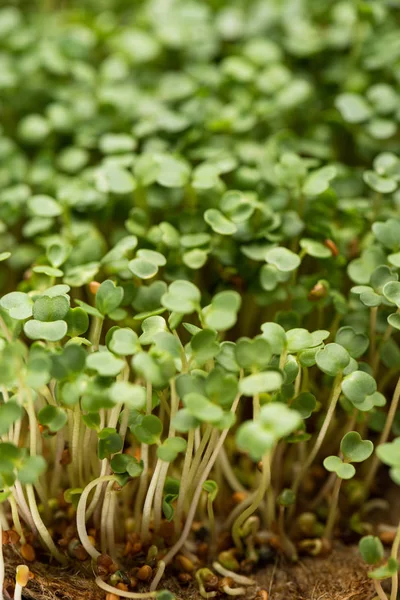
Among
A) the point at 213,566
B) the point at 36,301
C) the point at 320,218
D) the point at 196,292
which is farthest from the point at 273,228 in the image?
the point at 213,566

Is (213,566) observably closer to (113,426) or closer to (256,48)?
(113,426)

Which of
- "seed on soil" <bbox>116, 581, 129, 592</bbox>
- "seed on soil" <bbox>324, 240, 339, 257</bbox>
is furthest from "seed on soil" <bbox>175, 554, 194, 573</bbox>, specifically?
"seed on soil" <bbox>324, 240, 339, 257</bbox>

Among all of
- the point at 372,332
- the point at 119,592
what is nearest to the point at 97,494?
the point at 119,592

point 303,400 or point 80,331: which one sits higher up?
point 80,331

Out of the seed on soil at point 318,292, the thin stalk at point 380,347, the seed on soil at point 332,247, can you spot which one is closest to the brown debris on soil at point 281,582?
the thin stalk at point 380,347

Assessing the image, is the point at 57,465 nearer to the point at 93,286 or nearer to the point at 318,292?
the point at 93,286

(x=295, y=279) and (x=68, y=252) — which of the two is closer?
(x=68, y=252)

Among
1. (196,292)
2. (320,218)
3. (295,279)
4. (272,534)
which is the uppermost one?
(196,292)

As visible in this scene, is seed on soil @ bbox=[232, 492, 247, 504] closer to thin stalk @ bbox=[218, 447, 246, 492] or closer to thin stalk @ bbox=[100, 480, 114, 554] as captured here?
thin stalk @ bbox=[218, 447, 246, 492]
